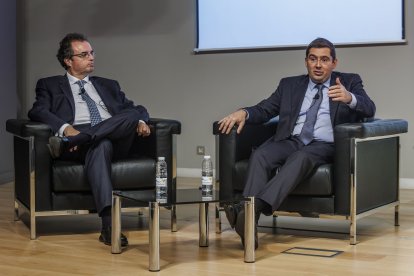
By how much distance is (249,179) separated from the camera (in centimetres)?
414

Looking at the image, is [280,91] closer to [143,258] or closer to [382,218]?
[382,218]

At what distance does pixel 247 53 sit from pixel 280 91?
2.31 metres

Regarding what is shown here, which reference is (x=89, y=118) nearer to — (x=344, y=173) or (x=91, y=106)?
(x=91, y=106)

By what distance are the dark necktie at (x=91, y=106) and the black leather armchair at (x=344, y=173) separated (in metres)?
0.75

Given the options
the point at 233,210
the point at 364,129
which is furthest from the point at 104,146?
the point at 364,129

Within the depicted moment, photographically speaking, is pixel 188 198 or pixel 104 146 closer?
pixel 188 198

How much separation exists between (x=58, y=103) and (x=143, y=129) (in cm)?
56

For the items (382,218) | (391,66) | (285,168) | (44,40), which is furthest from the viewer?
(44,40)

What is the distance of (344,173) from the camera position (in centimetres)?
411

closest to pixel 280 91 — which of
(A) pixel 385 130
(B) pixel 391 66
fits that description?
(A) pixel 385 130

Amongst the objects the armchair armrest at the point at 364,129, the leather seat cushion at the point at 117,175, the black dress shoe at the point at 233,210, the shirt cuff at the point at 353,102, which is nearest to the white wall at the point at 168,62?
the armchair armrest at the point at 364,129

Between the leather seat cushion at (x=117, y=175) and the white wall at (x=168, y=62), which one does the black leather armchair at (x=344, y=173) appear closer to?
the leather seat cushion at (x=117, y=175)

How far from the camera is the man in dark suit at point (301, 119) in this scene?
4066mm

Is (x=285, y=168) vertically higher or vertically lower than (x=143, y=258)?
higher
